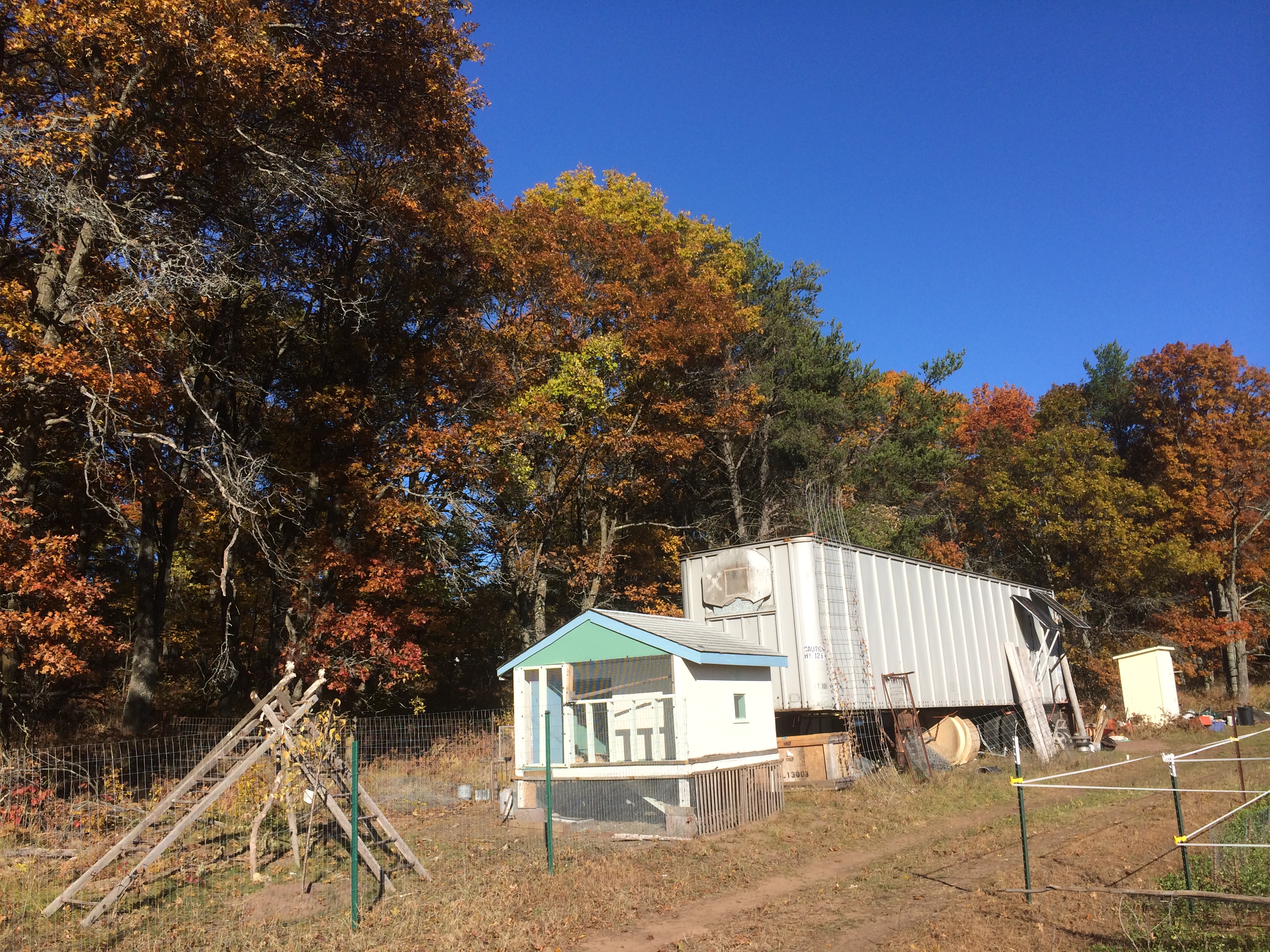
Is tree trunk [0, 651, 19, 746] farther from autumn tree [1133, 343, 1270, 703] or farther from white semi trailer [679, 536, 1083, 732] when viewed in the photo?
autumn tree [1133, 343, 1270, 703]

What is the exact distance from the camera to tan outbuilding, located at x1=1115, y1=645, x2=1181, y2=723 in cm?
2636

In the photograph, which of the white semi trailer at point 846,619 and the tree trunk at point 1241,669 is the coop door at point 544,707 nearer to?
the white semi trailer at point 846,619

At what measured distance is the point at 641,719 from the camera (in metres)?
14.0

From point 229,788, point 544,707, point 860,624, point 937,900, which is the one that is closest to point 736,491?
point 860,624

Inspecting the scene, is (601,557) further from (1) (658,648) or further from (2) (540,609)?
(1) (658,648)

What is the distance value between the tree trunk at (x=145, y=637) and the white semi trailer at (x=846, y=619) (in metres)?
10.9

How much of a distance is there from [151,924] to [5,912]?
A: 1398 millimetres

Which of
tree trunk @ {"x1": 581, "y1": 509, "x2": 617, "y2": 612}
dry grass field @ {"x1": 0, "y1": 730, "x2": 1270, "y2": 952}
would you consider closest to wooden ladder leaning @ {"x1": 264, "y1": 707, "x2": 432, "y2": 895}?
dry grass field @ {"x1": 0, "y1": 730, "x2": 1270, "y2": 952}

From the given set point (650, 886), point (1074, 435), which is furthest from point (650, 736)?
point (1074, 435)

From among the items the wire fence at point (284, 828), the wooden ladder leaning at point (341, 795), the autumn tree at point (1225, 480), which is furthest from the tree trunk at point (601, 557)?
the autumn tree at point (1225, 480)

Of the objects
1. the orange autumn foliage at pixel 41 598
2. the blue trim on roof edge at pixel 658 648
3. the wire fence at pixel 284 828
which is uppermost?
the orange autumn foliage at pixel 41 598

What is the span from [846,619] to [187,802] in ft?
38.4

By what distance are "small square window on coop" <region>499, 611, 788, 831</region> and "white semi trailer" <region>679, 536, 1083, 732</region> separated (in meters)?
1.39

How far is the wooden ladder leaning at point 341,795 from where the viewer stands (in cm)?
867
